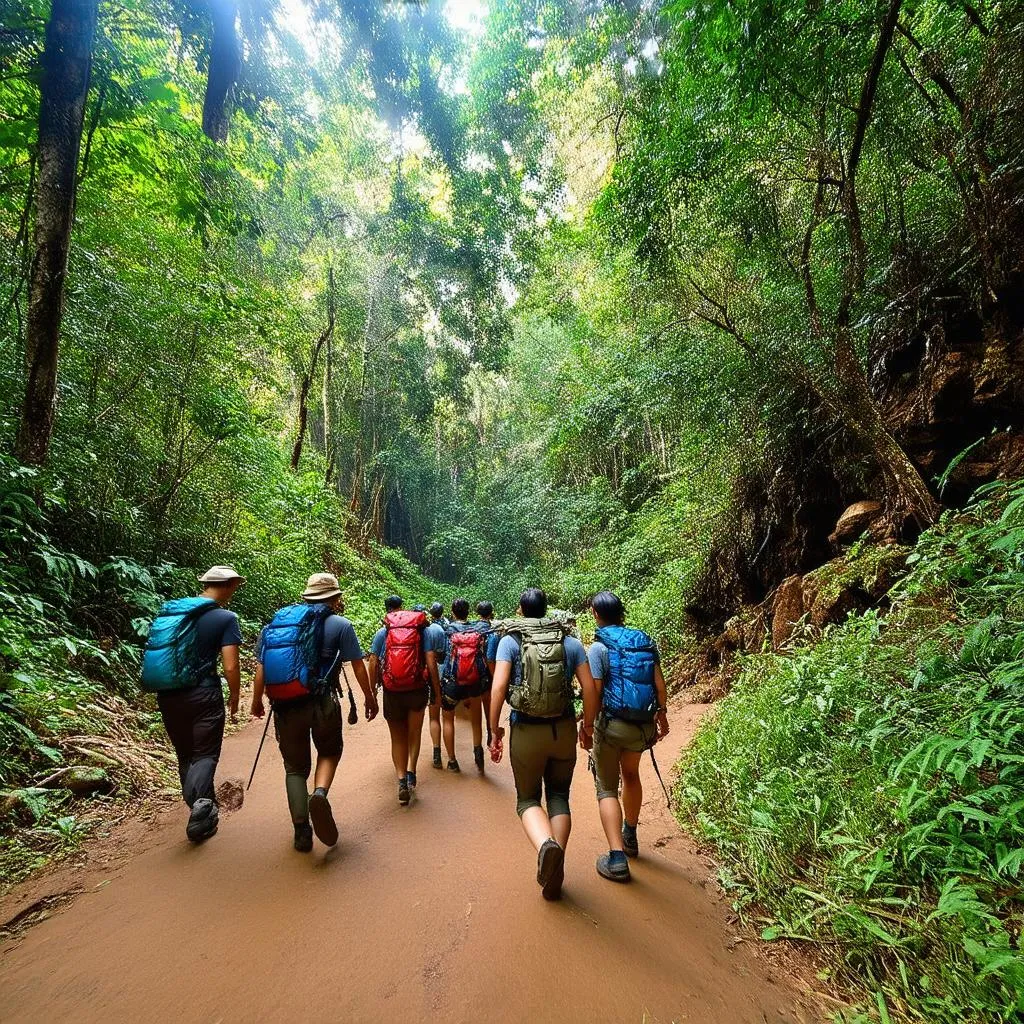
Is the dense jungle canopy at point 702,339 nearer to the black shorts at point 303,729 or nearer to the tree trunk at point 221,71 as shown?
the tree trunk at point 221,71

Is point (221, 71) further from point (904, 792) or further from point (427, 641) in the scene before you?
point (904, 792)

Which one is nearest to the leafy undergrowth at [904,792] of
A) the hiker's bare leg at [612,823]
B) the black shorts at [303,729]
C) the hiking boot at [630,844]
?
the hiking boot at [630,844]

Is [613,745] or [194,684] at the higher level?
[194,684]

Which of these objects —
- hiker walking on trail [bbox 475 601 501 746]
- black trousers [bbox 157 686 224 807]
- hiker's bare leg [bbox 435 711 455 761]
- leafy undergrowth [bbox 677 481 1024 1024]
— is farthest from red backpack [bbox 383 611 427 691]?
leafy undergrowth [bbox 677 481 1024 1024]

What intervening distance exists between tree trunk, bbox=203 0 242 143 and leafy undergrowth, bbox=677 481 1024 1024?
10467 mm

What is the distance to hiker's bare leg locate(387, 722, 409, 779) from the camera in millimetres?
4055

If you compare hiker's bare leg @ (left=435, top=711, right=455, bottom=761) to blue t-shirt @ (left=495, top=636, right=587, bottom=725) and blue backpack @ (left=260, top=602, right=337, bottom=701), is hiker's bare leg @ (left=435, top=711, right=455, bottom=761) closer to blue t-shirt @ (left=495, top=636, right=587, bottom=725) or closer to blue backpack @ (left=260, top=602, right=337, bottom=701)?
blue backpack @ (left=260, top=602, right=337, bottom=701)

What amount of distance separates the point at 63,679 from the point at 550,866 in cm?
435

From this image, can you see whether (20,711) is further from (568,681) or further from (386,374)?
(386,374)

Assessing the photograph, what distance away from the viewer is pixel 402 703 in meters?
4.01

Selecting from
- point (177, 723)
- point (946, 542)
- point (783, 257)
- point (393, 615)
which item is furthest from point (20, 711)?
point (783, 257)

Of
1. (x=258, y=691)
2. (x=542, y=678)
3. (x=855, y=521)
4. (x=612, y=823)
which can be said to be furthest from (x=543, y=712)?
(x=855, y=521)

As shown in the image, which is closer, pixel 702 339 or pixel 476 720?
pixel 476 720

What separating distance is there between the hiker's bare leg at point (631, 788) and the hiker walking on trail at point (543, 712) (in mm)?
480
